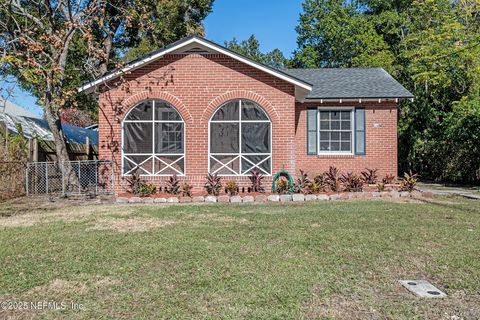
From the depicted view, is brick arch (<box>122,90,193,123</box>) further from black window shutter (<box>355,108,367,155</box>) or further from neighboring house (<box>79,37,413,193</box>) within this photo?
black window shutter (<box>355,108,367,155</box>)

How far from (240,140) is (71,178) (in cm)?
635

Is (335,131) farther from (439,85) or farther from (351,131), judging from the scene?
(439,85)

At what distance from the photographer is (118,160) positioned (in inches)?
531

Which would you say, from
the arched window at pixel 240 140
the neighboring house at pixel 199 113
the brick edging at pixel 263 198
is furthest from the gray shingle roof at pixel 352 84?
the brick edging at pixel 263 198

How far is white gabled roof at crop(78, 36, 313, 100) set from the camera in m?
12.9

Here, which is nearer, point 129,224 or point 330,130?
point 129,224

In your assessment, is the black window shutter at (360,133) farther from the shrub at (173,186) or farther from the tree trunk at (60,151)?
the tree trunk at (60,151)

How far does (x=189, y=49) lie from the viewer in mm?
13344

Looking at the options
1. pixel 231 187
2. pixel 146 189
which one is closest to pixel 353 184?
pixel 231 187

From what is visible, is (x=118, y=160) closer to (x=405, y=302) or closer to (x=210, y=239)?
(x=210, y=239)

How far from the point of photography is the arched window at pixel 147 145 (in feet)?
44.5

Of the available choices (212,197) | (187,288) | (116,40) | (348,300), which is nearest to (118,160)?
(212,197)

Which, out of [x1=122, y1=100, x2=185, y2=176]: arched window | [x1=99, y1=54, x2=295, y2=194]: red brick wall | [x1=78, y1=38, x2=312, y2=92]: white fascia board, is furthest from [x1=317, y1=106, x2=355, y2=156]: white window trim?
[x1=122, y1=100, x2=185, y2=176]: arched window

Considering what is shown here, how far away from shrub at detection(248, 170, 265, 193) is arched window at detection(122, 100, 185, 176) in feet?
7.73
